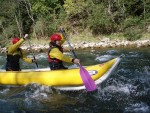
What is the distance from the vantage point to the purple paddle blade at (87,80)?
272 inches

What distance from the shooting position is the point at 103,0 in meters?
20.6

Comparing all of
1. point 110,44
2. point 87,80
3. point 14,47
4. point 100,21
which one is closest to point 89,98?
point 87,80

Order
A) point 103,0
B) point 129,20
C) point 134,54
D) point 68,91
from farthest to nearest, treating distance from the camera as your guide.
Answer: point 103,0 < point 129,20 < point 134,54 < point 68,91

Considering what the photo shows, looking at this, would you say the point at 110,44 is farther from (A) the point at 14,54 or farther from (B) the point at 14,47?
(B) the point at 14,47

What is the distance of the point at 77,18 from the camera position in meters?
22.8

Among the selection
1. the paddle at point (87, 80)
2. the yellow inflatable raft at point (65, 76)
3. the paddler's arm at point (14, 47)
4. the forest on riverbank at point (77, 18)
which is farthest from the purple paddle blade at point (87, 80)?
the forest on riverbank at point (77, 18)

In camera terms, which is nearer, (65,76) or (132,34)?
(65,76)

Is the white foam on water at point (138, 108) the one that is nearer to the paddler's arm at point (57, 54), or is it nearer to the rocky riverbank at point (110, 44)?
the paddler's arm at point (57, 54)

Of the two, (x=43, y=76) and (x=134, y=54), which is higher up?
(x=43, y=76)

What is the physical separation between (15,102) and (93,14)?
42.6 ft

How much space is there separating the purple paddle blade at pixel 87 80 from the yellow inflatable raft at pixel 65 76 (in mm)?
185

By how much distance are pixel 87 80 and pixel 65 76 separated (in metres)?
0.70

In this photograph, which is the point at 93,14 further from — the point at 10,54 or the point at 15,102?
the point at 15,102

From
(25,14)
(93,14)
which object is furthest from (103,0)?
(25,14)
